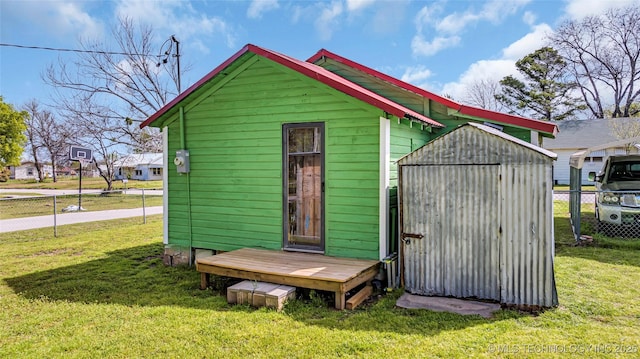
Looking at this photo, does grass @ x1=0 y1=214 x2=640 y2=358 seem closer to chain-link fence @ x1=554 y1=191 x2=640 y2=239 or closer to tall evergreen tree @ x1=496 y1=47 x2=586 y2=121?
chain-link fence @ x1=554 y1=191 x2=640 y2=239

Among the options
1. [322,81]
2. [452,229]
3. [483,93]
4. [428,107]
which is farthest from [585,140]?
[322,81]

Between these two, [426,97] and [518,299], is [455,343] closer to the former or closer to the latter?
[518,299]

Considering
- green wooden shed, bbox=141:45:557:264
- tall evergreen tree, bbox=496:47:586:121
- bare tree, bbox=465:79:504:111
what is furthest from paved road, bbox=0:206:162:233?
bare tree, bbox=465:79:504:111

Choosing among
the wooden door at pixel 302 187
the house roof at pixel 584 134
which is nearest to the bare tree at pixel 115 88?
the wooden door at pixel 302 187

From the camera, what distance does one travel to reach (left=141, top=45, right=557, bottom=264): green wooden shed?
5211 millimetres

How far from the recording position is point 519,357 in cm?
316

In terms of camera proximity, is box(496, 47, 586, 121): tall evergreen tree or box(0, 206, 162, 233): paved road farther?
box(496, 47, 586, 121): tall evergreen tree

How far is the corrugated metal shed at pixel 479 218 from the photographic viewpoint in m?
4.14

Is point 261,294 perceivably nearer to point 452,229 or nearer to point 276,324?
point 276,324

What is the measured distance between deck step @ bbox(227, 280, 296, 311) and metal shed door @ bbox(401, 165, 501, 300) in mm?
1568

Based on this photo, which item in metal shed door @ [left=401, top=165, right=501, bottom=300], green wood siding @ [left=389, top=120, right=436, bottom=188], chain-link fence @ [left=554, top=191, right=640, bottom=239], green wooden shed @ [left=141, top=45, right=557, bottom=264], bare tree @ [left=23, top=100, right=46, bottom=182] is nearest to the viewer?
metal shed door @ [left=401, top=165, right=501, bottom=300]

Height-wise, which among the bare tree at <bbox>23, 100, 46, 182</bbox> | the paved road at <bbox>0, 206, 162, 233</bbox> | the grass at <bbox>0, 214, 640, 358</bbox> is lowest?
the grass at <bbox>0, 214, 640, 358</bbox>

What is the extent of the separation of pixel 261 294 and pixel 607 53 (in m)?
34.4

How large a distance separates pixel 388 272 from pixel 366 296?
19.6 inches
